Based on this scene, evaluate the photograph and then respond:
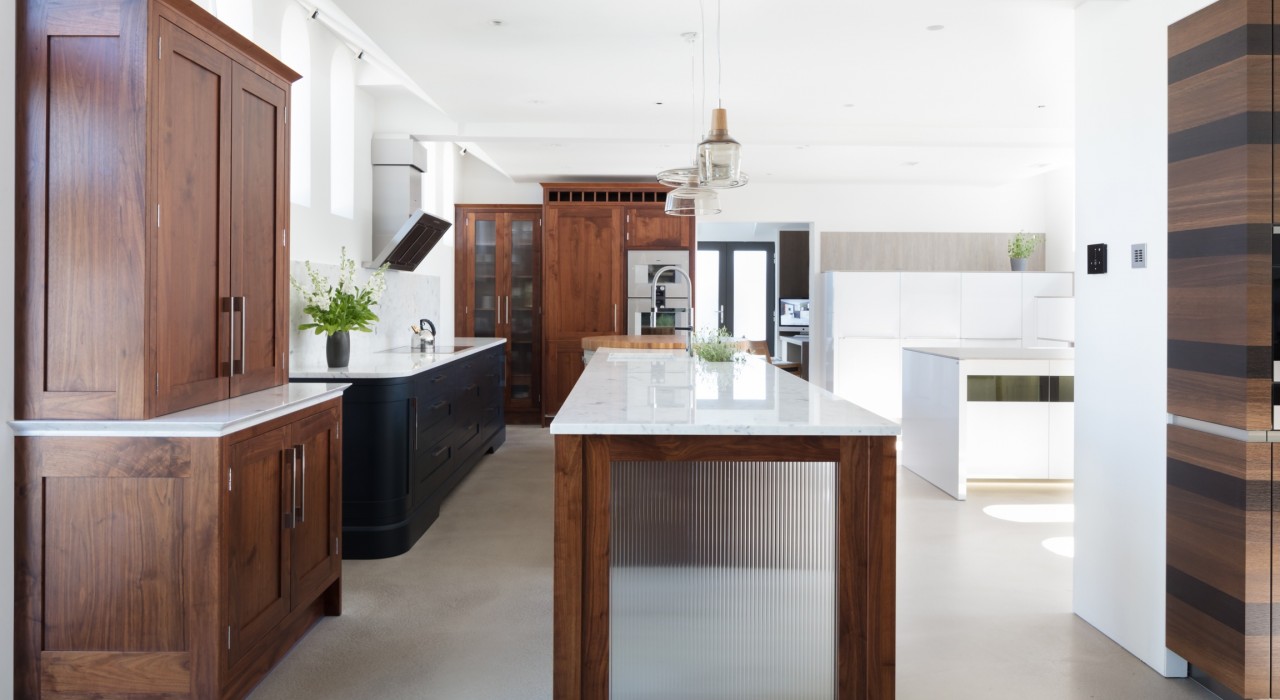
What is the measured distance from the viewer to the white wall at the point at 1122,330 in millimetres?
2793

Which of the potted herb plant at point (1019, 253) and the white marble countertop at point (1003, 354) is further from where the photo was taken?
the potted herb plant at point (1019, 253)

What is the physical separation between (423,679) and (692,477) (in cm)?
118

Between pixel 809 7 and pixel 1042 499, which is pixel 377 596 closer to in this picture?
pixel 809 7

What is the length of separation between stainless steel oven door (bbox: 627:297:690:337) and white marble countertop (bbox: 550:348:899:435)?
4.36 metres

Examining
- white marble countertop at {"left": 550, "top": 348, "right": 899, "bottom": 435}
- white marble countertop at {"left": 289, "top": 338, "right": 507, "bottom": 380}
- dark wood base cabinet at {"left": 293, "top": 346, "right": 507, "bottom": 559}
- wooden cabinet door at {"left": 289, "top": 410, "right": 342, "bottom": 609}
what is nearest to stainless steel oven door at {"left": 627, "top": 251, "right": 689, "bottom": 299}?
white marble countertop at {"left": 289, "top": 338, "right": 507, "bottom": 380}

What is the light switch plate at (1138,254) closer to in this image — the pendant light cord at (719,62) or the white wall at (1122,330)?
the white wall at (1122,330)

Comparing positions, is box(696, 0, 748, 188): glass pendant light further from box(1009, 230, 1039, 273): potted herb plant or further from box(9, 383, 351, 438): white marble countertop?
box(1009, 230, 1039, 273): potted herb plant


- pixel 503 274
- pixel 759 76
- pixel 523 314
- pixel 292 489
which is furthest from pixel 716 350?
pixel 503 274

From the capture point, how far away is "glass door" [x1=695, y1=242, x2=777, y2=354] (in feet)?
38.3

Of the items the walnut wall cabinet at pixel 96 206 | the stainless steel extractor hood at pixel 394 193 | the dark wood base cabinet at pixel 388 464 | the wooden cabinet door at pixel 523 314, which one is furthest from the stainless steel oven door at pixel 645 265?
the walnut wall cabinet at pixel 96 206

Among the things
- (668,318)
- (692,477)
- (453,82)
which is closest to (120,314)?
(692,477)

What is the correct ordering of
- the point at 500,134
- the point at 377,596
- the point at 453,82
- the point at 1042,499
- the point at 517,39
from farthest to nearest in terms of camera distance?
the point at 500,134 → the point at 1042,499 → the point at 453,82 → the point at 517,39 → the point at 377,596

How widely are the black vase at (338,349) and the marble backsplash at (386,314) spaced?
27 cm

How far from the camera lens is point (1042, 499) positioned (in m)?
5.36
